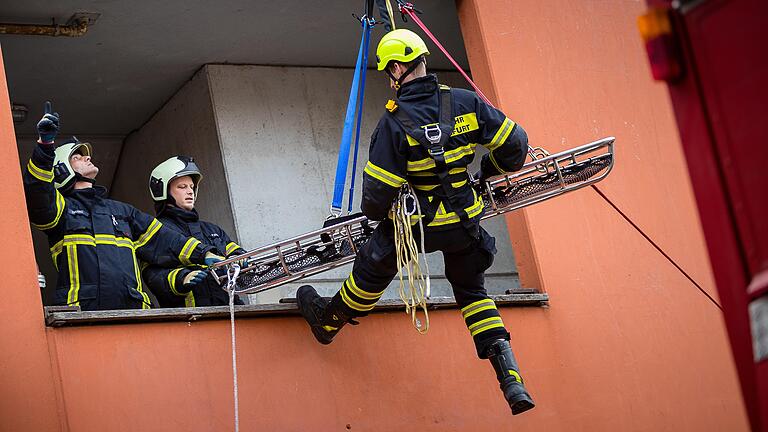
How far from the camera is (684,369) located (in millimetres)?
8070

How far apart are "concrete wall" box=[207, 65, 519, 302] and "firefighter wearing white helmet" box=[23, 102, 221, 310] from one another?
6.85 ft

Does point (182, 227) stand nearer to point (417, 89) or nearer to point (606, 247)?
point (417, 89)

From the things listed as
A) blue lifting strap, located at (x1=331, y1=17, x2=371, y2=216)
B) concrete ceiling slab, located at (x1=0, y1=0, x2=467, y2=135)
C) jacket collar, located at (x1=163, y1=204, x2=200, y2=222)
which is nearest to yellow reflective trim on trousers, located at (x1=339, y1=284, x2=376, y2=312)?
blue lifting strap, located at (x1=331, y1=17, x2=371, y2=216)

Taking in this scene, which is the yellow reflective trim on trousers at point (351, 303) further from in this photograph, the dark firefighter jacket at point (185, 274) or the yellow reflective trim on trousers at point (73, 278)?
the yellow reflective trim on trousers at point (73, 278)

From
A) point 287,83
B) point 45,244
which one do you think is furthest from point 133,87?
point 45,244

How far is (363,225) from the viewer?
6383mm

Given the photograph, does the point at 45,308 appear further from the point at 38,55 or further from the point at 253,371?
the point at 38,55

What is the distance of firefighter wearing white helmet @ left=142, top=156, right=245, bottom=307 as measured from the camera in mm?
7141

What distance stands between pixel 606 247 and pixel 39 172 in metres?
4.07

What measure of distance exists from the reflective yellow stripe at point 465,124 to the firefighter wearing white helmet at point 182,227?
191 centimetres

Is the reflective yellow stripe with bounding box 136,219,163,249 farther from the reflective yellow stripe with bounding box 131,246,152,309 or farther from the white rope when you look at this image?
the white rope

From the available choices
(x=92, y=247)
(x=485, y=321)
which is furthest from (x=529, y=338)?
(x=92, y=247)

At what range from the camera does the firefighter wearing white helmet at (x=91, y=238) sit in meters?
6.48

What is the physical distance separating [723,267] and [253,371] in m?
4.11
